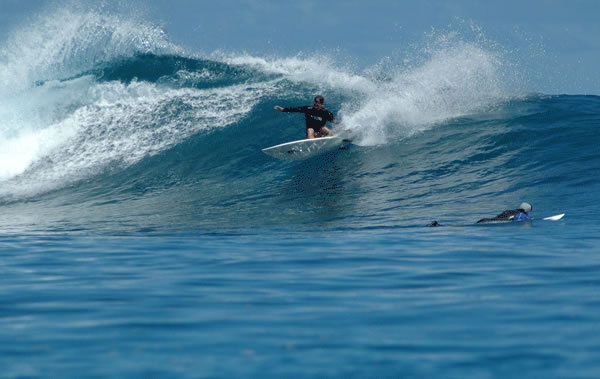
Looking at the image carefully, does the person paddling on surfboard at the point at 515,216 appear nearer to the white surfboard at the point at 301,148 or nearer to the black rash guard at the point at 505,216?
the black rash guard at the point at 505,216

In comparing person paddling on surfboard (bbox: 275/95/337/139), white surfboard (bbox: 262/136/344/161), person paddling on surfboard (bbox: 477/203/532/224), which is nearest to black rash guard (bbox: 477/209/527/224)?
person paddling on surfboard (bbox: 477/203/532/224)

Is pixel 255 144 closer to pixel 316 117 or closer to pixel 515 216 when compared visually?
pixel 316 117

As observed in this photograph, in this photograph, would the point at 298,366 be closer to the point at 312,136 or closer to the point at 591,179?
the point at 591,179

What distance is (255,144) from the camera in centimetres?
1905

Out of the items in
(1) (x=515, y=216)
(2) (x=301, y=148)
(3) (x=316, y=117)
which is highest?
(3) (x=316, y=117)

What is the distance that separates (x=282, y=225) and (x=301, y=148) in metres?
5.21

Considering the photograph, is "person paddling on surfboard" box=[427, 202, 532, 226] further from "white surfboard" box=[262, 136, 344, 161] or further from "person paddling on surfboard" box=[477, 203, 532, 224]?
"white surfboard" box=[262, 136, 344, 161]

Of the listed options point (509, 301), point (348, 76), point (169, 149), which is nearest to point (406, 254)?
point (509, 301)

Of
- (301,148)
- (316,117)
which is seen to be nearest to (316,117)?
(316,117)

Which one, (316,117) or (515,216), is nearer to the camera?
(515,216)

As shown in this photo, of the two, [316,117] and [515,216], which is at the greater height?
[316,117]

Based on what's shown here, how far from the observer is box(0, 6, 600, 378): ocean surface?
4.72 metres

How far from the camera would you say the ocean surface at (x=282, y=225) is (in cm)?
472

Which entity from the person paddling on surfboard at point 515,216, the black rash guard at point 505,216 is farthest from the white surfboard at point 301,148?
the black rash guard at point 505,216
